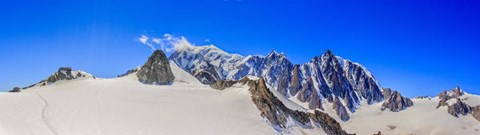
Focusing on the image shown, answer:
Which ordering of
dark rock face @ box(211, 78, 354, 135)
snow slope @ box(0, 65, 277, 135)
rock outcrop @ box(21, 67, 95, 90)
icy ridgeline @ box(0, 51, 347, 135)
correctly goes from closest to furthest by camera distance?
snow slope @ box(0, 65, 277, 135) → icy ridgeline @ box(0, 51, 347, 135) → dark rock face @ box(211, 78, 354, 135) → rock outcrop @ box(21, 67, 95, 90)

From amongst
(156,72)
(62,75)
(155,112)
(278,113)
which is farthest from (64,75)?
(278,113)

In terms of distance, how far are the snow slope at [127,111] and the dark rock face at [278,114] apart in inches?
66.4

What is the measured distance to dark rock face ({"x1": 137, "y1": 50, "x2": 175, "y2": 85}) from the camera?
4230 inches

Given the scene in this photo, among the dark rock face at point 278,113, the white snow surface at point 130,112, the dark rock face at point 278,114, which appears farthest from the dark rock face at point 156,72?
the dark rock face at point 278,113

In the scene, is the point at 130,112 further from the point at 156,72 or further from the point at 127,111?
the point at 156,72

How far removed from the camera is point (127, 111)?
214ft

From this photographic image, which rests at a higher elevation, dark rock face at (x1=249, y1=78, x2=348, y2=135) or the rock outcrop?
the rock outcrop

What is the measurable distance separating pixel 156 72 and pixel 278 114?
3892 centimetres

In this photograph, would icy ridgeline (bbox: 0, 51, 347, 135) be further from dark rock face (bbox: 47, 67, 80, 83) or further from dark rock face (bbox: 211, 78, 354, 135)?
dark rock face (bbox: 47, 67, 80, 83)

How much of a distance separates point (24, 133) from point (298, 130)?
4608cm

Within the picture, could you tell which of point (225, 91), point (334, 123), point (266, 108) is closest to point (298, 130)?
point (266, 108)

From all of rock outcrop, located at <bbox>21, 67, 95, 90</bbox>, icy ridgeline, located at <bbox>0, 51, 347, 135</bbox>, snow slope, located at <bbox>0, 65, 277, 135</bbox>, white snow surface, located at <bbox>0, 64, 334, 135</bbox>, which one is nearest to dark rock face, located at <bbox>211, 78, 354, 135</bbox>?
icy ridgeline, located at <bbox>0, 51, 347, 135</bbox>

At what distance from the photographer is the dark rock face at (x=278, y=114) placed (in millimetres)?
78131

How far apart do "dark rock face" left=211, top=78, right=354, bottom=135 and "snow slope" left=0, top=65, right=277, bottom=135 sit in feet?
5.53
